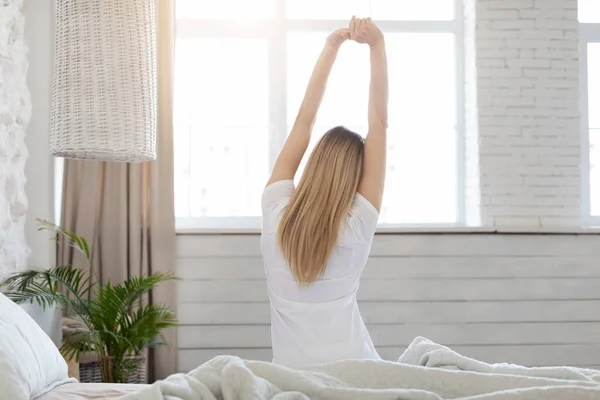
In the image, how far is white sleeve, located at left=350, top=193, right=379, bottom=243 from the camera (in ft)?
6.97

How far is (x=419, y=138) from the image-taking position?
4.83m

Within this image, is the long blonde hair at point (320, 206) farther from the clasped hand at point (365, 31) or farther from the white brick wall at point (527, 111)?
the white brick wall at point (527, 111)

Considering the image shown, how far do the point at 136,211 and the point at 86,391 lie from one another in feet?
7.73

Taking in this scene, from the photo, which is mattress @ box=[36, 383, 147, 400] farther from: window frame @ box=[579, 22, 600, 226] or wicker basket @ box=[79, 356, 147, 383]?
window frame @ box=[579, 22, 600, 226]

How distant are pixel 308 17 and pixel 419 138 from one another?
0.98 metres

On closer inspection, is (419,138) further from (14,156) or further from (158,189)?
(14,156)

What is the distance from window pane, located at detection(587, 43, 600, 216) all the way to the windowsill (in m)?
0.48

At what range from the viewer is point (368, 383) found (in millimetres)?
Result: 1694

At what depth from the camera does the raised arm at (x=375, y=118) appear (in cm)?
218

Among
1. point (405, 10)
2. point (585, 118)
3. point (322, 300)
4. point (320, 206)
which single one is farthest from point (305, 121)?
point (585, 118)

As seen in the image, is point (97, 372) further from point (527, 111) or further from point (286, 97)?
point (527, 111)

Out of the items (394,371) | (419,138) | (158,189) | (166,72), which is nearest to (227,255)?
(158,189)

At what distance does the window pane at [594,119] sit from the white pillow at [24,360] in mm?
3650

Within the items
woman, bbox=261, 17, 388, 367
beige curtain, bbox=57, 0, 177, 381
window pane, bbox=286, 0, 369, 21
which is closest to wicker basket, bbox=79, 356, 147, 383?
beige curtain, bbox=57, 0, 177, 381
